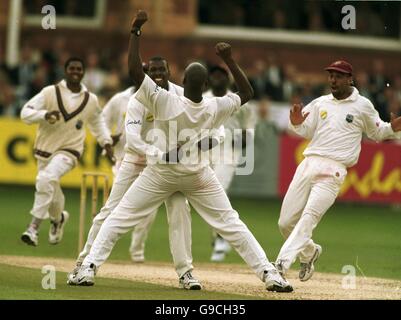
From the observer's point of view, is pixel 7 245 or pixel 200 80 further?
pixel 7 245

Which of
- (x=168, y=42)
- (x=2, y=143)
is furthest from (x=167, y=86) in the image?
(x=168, y=42)

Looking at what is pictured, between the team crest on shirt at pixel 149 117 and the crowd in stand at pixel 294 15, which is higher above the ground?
the crowd in stand at pixel 294 15

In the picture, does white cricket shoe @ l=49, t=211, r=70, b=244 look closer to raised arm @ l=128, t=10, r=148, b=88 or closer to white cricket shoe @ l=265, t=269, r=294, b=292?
white cricket shoe @ l=265, t=269, r=294, b=292

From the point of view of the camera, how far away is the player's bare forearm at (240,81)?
13.2 m

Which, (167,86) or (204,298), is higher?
(167,86)

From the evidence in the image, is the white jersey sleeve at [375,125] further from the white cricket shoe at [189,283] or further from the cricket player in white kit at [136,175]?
the white cricket shoe at [189,283]

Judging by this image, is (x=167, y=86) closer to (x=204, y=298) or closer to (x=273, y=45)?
(x=204, y=298)

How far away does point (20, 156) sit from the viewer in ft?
89.2

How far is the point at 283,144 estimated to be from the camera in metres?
28.1

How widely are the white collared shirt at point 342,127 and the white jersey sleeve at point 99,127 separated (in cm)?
360

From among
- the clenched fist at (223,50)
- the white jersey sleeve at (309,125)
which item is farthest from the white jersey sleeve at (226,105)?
the white jersey sleeve at (309,125)

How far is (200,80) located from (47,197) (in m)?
5.45
